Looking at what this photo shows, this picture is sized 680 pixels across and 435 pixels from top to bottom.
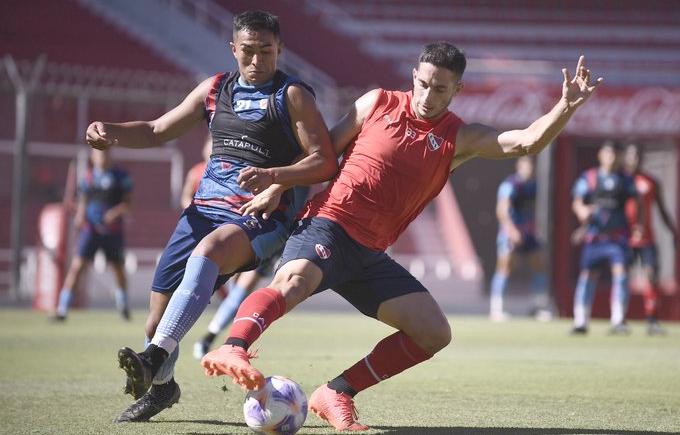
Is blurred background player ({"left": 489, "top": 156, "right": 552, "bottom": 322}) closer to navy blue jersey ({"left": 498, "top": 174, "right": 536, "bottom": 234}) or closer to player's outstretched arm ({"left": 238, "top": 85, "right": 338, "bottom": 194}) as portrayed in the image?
navy blue jersey ({"left": 498, "top": 174, "right": 536, "bottom": 234})

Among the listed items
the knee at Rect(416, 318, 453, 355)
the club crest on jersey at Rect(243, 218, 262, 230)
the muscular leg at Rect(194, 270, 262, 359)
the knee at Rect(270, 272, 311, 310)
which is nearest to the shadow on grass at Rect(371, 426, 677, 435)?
the knee at Rect(416, 318, 453, 355)

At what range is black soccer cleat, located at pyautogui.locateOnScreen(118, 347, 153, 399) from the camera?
537 cm

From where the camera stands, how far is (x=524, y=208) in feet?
59.0

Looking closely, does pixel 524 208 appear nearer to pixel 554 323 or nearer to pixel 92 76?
pixel 554 323

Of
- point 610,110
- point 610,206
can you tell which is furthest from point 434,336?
point 610,110

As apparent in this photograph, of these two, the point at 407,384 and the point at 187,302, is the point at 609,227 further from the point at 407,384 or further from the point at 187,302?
the point at 187,302

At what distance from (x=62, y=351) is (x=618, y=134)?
11.7 metres

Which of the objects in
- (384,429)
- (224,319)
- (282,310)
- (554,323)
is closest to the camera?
(282,310)

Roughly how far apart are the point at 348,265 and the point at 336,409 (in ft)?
2.34

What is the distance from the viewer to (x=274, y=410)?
5.25 m

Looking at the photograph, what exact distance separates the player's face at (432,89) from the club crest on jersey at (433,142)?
103mm

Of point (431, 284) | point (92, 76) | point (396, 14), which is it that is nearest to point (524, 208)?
point (431, 284)

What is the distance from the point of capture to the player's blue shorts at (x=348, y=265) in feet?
18.2

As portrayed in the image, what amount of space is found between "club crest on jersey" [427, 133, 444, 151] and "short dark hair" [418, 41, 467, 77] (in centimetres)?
32
